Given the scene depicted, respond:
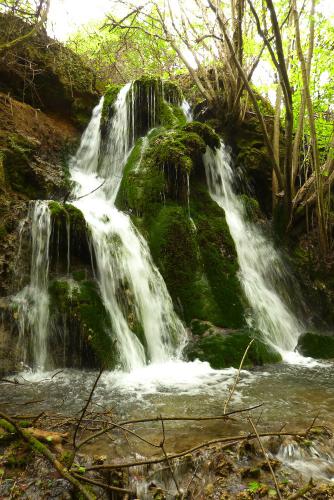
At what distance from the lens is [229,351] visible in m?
6.09

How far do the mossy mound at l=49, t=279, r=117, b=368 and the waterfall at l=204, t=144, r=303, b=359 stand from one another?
3043 mm

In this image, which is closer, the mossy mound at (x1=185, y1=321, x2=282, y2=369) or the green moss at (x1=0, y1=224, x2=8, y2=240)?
the mossy mound at (x1=185, y1=321, x2=282, y2=369)

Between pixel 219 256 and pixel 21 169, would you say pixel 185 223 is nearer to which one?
pixel 219 256

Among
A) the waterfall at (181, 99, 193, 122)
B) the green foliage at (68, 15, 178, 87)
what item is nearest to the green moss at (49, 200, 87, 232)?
the waterfall at (181, 99, 193, 122)

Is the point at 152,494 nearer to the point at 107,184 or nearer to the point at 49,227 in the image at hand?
the point at 49,227

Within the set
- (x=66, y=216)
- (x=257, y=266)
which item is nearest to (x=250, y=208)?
(x=257, y=266)

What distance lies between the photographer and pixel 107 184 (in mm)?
9586

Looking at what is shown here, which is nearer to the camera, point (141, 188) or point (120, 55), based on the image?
point (141, 188)

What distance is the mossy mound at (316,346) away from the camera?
6566 mm

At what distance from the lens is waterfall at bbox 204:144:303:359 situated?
711cm

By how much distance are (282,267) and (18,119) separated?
7.85 m

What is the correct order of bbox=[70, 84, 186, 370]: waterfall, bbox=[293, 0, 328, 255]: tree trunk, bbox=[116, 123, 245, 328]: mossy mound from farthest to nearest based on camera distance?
bbox=[116, 123, 245, 328]: mossy mound
bbox=[293, 0, 328, 255]: tree trunk
bbox=[70, 84, 186, 370]: waterfall

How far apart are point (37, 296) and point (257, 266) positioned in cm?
512

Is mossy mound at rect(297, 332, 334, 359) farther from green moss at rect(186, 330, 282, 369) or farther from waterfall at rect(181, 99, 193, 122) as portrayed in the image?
waterfall at rect(181, 99, 193, 122)
